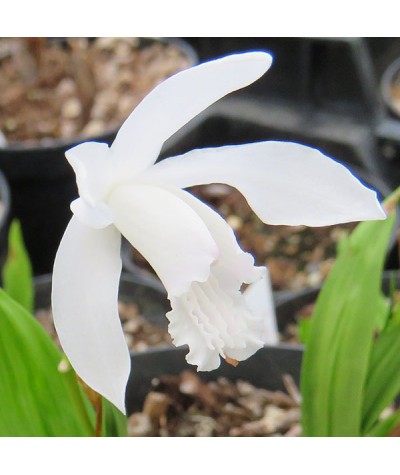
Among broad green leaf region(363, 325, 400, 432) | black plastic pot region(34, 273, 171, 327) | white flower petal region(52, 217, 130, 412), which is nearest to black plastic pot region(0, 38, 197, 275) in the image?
black plastic pot region(34, 273, 171, 327)

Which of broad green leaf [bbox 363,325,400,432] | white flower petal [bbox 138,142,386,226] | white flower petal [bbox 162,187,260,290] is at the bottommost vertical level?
broad green leaf [bbox 363,325,400,432]

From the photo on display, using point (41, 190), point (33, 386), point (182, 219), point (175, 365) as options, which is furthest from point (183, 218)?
point (41, 190)

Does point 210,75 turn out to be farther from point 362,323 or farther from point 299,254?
point 299,254

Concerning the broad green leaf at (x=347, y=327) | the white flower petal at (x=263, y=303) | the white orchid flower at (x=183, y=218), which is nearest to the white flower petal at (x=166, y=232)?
the white orchid flower at (x=183, y=218)

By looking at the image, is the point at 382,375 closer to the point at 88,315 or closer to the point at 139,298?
the point at 88,315

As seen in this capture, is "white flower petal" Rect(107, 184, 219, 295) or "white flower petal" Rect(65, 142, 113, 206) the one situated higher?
"white flower petal" Rect(65, 142, 113, 206)

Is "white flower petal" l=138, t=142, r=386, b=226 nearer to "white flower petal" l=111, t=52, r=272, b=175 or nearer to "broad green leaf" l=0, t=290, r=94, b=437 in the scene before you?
"white flower petal" l=111, t=52, r=272, b=175
